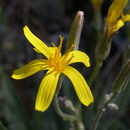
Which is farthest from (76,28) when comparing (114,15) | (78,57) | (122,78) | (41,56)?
(41,56)

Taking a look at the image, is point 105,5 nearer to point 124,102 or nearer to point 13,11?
point 13,11

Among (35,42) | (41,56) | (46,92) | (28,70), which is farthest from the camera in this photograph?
(41,56)

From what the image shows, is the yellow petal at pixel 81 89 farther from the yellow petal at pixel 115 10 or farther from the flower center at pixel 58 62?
the yellow petal at pixel 115 10

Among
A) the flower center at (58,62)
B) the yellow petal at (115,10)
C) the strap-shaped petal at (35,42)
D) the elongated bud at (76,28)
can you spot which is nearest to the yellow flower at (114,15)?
the yellow petal at (115,10)

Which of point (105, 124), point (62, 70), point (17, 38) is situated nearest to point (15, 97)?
point (105, 124)

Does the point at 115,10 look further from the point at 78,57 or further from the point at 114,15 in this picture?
the point at 78,57

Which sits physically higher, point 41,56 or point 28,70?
point 41,56
